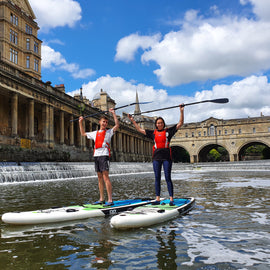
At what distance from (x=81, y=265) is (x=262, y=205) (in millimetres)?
4429

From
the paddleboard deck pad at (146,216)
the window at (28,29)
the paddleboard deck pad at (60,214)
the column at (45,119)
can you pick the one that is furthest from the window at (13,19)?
the paddleboard deck pad at (146,216)

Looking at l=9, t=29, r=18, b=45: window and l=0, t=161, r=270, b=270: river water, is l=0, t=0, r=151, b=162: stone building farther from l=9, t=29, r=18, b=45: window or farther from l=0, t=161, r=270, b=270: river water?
l=0, t=161, r=270, b=270: river water

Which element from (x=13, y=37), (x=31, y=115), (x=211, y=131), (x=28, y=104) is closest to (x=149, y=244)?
(x=31, y=115)

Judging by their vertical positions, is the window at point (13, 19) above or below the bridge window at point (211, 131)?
above

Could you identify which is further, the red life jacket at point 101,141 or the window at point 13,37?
the window at point 13,37

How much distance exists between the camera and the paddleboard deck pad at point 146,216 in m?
3.91

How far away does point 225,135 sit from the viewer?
73812 mm


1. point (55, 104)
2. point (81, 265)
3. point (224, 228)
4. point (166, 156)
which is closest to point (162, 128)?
point (166, 156)

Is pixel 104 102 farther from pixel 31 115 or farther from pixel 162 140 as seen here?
pixel 162 140

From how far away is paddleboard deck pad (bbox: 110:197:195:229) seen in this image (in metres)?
3.91

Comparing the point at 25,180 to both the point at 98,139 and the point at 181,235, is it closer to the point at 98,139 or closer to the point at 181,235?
the point at 98,139

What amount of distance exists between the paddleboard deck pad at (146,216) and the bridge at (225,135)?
233 feet

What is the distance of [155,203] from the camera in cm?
545

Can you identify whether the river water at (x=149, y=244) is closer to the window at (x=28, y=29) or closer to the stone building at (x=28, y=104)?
the stone building at (x=28, y=104)
